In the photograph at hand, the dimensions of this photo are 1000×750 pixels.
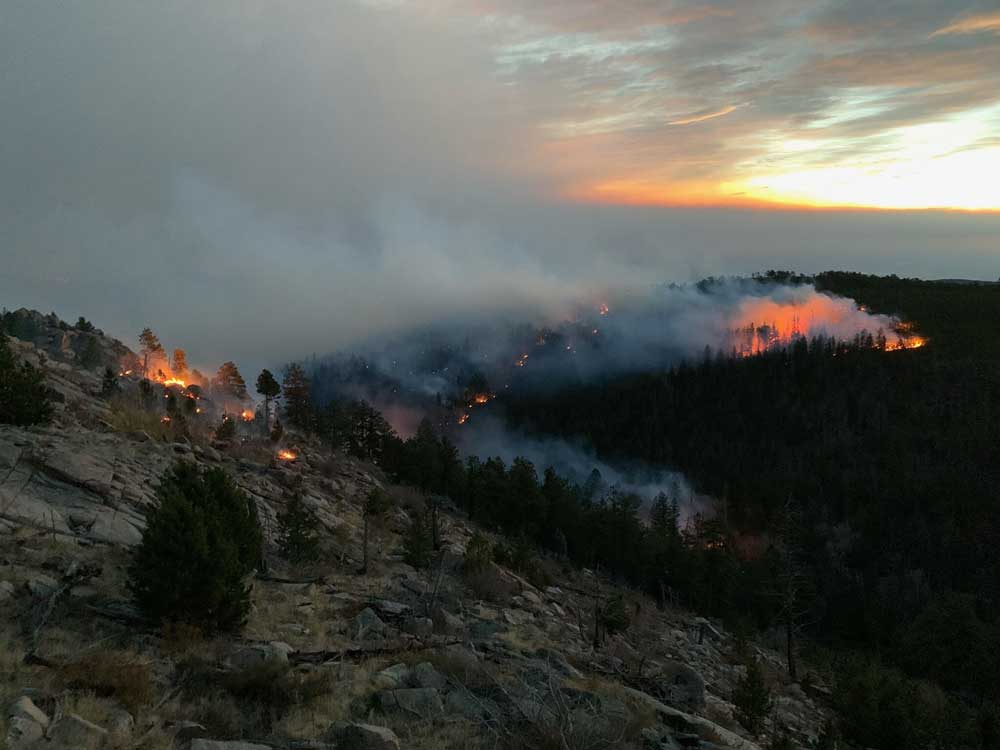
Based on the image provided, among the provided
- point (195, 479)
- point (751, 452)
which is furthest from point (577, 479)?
point (195, 479)

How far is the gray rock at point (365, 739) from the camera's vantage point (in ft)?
32.4

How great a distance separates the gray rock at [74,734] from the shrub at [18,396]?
2116 cm

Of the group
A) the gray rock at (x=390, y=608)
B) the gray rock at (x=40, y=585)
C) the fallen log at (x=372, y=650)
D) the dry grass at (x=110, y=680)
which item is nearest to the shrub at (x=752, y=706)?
the fallen log at (x=372, y=650)

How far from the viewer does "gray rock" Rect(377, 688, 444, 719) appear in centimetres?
1219

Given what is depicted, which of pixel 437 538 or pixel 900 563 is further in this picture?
pixel 900 563

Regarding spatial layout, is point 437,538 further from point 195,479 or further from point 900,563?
point 900,563

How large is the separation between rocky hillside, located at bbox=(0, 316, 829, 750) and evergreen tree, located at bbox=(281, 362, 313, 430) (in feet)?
158

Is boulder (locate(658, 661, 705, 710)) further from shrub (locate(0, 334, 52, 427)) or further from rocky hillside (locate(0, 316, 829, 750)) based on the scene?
shrub (locate(0, 334, 52, 427))

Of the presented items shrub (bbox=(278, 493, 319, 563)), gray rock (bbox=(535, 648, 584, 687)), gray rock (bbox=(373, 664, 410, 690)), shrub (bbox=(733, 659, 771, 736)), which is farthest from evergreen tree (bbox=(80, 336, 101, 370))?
shrub (bbox=(733, 659, 771, 736))

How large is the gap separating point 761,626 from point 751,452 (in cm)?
8930

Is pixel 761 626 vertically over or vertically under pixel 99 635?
under

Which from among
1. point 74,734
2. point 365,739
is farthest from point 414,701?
point 74,734

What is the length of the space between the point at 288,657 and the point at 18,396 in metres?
19.3

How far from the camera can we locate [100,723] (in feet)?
30.4
